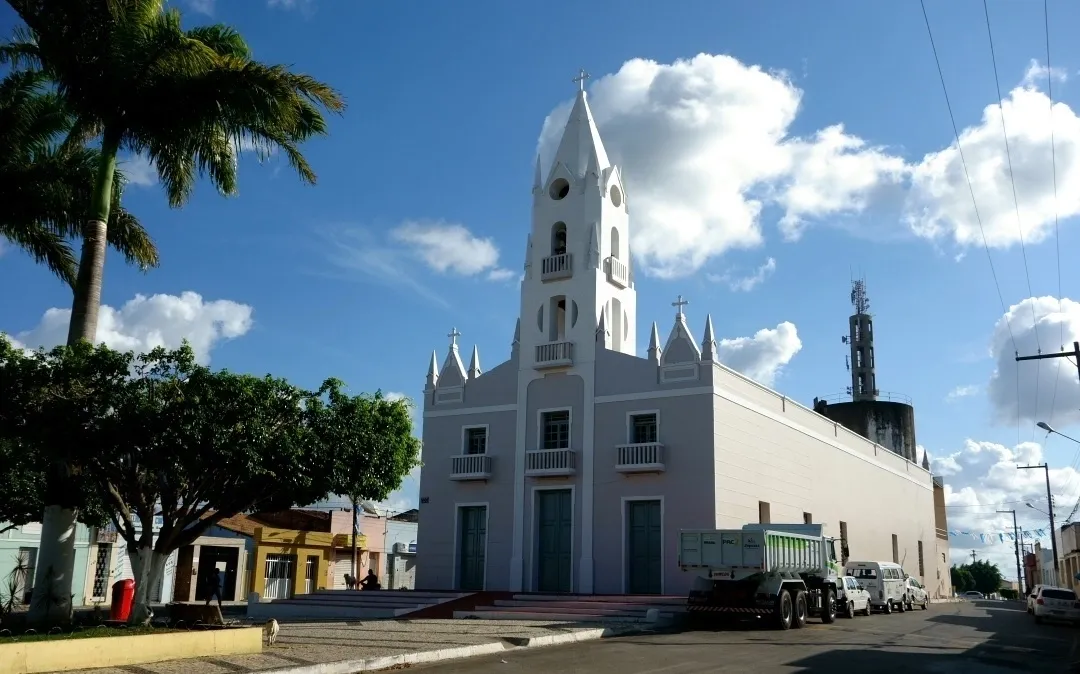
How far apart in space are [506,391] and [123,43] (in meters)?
18.7

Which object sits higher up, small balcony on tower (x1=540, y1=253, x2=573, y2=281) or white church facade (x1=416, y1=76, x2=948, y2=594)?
small balcony on tower (x1=540, y1=253, x2=573, y2=281)

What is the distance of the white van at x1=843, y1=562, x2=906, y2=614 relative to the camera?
3349 centimetres

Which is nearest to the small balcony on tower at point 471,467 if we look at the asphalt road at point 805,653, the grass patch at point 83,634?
the asphalt road at point 805,653

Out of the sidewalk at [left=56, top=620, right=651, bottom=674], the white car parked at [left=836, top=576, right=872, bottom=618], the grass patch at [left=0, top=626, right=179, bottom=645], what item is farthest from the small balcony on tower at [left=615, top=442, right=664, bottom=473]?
the grass patch at [left=0, top=626, right=179, bottom=645]

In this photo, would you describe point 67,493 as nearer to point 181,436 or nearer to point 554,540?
point 181,436

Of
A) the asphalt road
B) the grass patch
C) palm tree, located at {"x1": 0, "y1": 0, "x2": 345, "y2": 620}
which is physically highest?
palm tree, located at {"x1": 0, "y1": 0, "x2": 345, "y2": 620}

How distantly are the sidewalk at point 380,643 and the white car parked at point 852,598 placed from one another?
366 inches

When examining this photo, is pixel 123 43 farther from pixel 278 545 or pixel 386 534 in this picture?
pixel 386 534

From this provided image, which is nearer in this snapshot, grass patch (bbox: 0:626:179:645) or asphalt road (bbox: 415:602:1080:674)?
grass patch (bbox: 0:626:179:645)

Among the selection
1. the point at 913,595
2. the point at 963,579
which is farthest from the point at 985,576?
the point at 913,595

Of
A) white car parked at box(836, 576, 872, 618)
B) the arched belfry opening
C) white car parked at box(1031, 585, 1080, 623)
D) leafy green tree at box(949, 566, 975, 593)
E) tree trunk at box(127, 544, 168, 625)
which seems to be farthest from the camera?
leafy green tree at box(949, 566, 975, 593)

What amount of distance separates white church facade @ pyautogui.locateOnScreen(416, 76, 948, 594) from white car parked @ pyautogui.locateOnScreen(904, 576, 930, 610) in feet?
12.3

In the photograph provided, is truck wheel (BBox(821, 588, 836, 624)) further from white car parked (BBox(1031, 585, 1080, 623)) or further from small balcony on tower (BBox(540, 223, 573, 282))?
small balcony on tower (BBox(540, 223, 573, 282))

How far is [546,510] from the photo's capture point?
103 feet
